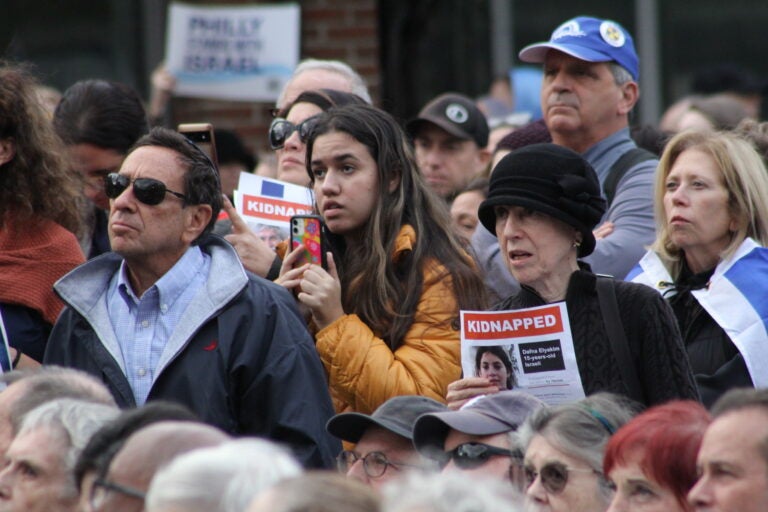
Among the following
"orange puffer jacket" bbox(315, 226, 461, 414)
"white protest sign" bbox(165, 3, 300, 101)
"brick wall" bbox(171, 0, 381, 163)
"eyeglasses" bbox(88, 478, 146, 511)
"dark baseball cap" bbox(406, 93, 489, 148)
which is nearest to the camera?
"eyeglasses" bbox(88, 478, 146, 511)

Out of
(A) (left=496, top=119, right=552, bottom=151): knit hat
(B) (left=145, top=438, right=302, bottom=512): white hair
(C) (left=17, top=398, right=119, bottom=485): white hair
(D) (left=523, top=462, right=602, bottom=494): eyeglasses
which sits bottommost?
(D) (left=523, top=462, right=602, bottom=494): eyeglasses

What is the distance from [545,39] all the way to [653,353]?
22.8 feet

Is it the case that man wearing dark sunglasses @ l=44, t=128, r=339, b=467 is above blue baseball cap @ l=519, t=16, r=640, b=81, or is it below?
below

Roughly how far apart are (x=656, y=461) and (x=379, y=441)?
83 cm

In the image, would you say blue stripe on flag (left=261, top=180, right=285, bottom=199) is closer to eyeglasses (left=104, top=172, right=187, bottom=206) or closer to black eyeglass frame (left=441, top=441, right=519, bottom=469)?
eyeglasses (left=104, top=172, right=187, bottom=206)

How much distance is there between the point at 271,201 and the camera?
5.34 metres

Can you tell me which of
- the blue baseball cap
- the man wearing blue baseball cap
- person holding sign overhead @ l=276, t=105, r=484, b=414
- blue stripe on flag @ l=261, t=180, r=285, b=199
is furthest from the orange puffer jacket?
the blue baseball cap

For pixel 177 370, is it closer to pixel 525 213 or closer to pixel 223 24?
pixel 525 213

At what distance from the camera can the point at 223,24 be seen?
8578 millimetres

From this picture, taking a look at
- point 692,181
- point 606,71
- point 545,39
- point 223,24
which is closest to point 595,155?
point 606,71

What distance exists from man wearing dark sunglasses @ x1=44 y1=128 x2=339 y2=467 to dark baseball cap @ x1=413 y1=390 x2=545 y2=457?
1.57ft

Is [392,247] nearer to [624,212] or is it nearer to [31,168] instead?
[624,212]

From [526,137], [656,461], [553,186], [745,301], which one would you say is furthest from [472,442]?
[526,137]

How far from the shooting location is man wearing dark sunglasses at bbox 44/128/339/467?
4.26 metres
